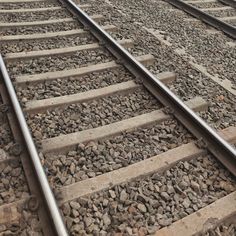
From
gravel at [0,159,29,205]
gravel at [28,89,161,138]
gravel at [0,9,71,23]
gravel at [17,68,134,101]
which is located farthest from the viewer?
gravel at [0,9,71,23]

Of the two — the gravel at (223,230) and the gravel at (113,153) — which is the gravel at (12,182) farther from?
the gravel at (223,230)

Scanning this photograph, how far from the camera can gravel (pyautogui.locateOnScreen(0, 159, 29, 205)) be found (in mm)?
3562

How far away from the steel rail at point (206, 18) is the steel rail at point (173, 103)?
2.54 metres

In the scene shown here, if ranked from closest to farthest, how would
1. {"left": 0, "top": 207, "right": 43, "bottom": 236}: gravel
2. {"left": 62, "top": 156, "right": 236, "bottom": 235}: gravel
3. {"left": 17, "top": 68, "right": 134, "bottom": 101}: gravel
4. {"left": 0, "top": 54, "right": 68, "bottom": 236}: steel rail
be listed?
1. {"left": 0, "top": 54, "right": 68, "bottom": 236}: steel rail
2. {"left": 0, "top": 207, "right": 43, "bottom": 236}: gravel
3. {"left": 62, "top": 156, "right": 236, "bottom": 235}: gravel
4. {"left": 17, "top": 68, "right": 134, "bottom": 101}: gravel

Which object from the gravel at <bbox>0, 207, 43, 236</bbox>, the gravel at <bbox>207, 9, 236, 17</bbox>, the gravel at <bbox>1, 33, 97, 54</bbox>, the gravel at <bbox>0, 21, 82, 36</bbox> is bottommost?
the gravel at <bbox>207, 9, 236, 17</bbox>

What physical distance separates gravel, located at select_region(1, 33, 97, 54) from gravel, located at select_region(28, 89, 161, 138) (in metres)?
1.77

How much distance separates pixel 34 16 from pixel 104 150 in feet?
13.7

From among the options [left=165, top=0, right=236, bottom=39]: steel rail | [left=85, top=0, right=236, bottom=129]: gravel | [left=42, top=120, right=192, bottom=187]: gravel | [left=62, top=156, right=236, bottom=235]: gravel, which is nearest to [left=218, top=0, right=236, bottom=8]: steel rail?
[left=165, top=0, right=236, bottom=39]: steel rail

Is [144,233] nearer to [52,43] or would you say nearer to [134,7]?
[52,43]

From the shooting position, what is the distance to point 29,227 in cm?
329

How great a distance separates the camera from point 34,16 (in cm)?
739

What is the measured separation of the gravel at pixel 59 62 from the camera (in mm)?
5555

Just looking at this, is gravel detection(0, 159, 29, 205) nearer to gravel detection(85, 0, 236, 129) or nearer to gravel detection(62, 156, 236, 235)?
gravel detection(62, 156, 236, 235)

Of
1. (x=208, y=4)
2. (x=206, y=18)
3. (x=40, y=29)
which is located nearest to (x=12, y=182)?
(x=40, y=29)
